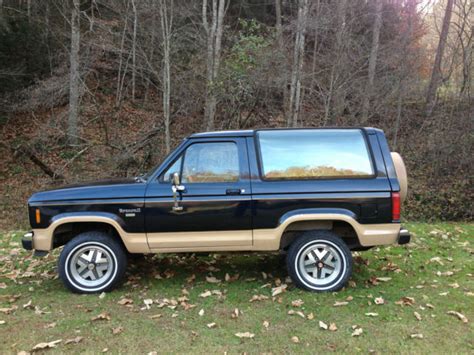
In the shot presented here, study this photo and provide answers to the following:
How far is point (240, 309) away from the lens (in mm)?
4754

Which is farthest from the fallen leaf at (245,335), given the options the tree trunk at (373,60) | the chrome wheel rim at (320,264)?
the tree trunk at (373,60)

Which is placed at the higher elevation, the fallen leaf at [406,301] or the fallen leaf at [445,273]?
the fallen leaf at [406,301]

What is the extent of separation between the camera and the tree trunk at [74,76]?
1586cm

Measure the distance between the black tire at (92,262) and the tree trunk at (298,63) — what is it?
→ 9.58m

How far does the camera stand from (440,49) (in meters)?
17.2

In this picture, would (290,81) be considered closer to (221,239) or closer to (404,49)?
(404,49)

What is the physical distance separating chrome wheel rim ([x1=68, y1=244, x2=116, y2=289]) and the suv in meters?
0.01

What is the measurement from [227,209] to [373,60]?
10777mm

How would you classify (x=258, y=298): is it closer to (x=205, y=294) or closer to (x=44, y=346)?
(x=205, y=294)

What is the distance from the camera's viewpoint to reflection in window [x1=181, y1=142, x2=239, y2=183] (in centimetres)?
515

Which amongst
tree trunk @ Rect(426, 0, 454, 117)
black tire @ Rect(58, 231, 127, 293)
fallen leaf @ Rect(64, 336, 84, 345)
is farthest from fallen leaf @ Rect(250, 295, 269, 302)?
tree trunk @ Rect(426, 0, 454, 117)

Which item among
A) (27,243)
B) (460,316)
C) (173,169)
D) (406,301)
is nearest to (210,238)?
(173,169)

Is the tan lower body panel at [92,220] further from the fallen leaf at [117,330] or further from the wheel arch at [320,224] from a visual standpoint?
the wheel arch at [320,224]

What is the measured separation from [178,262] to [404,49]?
12057mm
